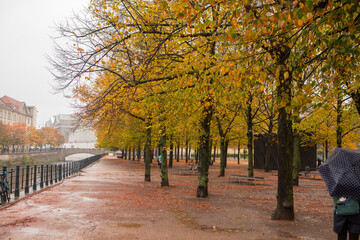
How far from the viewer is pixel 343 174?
15.8 feet

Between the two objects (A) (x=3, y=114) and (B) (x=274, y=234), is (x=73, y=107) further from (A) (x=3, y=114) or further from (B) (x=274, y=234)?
(A) (x=3, y=114)

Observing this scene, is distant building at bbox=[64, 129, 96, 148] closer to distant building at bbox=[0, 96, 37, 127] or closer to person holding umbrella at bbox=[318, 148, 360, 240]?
distant building at bbox=[0, 96, 37, 127]

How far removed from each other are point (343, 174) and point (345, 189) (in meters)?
0.23

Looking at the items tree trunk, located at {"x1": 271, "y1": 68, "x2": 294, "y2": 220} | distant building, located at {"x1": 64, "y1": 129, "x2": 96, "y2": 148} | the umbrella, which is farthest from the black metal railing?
distant building, located at {"x1": 64, "y1": 129, "x2": 96, "y2": 148}

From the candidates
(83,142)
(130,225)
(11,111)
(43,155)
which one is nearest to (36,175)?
(130,225)

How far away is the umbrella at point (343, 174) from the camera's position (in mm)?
4742

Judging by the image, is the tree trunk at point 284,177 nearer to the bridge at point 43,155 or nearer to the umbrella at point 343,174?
the umbrella at point 343,174

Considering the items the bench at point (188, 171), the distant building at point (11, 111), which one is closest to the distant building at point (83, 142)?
the distant building at point (11, 111)

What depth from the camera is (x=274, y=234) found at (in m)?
6.78

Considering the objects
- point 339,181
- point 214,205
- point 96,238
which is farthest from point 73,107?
point 339,181

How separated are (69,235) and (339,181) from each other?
5.44 m

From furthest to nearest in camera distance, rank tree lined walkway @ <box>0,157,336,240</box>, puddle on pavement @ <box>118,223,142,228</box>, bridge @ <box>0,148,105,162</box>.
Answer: bridge @ <box>0,148,105,162</box>, puddle on pavement @ <box>118,223,142,228</box>, tree lined walkway @ <box>0,157,336,240</box>

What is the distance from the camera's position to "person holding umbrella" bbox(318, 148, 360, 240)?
4.75m

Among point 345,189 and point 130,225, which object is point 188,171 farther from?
point 345,189
